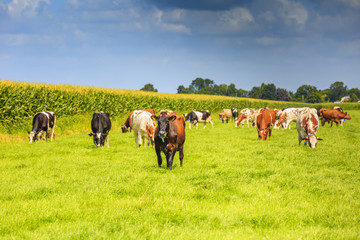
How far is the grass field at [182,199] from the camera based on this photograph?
16.1 ft

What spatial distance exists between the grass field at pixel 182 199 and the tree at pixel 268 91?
548 ft

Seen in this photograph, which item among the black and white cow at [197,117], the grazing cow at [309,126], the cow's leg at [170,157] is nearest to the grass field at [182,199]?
the cow's leg at [170,157]

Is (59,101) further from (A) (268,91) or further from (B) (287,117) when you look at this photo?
(A) (268,91)

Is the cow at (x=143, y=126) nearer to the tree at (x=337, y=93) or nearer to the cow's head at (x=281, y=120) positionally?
the cow's head at (x=281, y=120)

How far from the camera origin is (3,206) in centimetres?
604

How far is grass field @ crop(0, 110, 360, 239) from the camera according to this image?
4.91 m

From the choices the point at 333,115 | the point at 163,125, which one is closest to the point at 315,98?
the point at 333,115

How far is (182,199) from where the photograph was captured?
6.54m

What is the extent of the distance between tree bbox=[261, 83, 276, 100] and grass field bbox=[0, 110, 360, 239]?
167069 millimetres

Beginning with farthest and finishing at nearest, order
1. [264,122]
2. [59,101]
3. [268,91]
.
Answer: [268,91] < [59,101] < [264,122]

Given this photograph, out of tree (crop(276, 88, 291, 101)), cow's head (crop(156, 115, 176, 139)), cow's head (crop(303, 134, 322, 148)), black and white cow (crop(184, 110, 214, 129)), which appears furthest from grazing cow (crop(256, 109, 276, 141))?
tree (crop(276, 88, 291, 101))

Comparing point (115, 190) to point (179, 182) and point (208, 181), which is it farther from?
point (208, 181)

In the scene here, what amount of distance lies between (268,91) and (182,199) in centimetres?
17385

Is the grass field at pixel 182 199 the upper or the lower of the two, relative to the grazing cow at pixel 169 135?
lower
